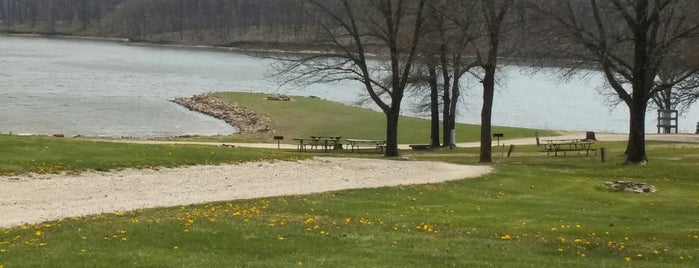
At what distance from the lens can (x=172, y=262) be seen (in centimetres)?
1077

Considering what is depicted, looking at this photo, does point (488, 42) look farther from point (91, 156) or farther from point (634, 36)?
point (91, 156)

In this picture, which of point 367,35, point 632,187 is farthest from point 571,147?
point 632,187

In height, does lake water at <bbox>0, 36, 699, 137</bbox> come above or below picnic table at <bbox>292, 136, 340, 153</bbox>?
above

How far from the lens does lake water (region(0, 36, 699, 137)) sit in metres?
57.9

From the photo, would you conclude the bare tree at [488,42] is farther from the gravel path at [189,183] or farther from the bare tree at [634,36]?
the gravel path at [189,183]

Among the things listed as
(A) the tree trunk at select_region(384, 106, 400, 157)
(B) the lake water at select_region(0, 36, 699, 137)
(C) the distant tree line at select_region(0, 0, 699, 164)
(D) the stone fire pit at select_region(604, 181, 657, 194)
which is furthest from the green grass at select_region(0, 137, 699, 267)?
(B) the lake water at select_region(0, 36, 699, 137)

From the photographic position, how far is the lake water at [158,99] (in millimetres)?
57906

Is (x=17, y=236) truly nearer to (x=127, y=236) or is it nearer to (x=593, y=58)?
(x=127, y=236)

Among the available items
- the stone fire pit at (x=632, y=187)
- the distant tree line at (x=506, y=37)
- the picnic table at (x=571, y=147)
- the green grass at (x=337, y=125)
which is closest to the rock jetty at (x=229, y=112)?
the green grass at (x=337, y=125)

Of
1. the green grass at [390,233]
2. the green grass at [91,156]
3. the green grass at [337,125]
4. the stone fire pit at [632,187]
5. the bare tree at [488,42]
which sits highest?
the bare tree at [488,42]

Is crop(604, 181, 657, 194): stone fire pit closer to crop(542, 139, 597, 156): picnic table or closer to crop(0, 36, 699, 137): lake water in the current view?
crop(542, 139, 597, 156): picnic table

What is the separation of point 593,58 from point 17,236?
23352 millimetres

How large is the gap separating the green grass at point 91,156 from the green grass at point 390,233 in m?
5.98

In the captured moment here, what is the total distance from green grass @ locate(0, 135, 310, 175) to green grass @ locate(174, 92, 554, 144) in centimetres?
2107
